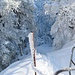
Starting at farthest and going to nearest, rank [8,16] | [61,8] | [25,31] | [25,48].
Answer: [25,48]
[25,31]
[8,16]
[61,8]

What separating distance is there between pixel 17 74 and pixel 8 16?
8106mm

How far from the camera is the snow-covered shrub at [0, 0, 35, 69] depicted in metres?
12.9

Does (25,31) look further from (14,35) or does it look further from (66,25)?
(66,25)

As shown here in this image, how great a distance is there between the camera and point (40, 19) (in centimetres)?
2977

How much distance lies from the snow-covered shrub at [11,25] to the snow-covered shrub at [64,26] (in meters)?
2.18

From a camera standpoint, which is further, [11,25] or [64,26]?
[11,25]

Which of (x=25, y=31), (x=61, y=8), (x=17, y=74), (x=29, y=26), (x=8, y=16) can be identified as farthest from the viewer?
(x=29, y=26)

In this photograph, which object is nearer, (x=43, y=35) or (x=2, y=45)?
(x=2, y=45)

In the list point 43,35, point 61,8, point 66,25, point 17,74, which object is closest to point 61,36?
point 66,25

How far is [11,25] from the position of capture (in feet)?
44.0

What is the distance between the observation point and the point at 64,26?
12859mm

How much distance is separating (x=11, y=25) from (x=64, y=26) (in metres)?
Result: 2.93

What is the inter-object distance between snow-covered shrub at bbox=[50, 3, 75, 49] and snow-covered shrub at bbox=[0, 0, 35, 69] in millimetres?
2179

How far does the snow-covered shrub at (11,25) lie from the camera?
12867mm
